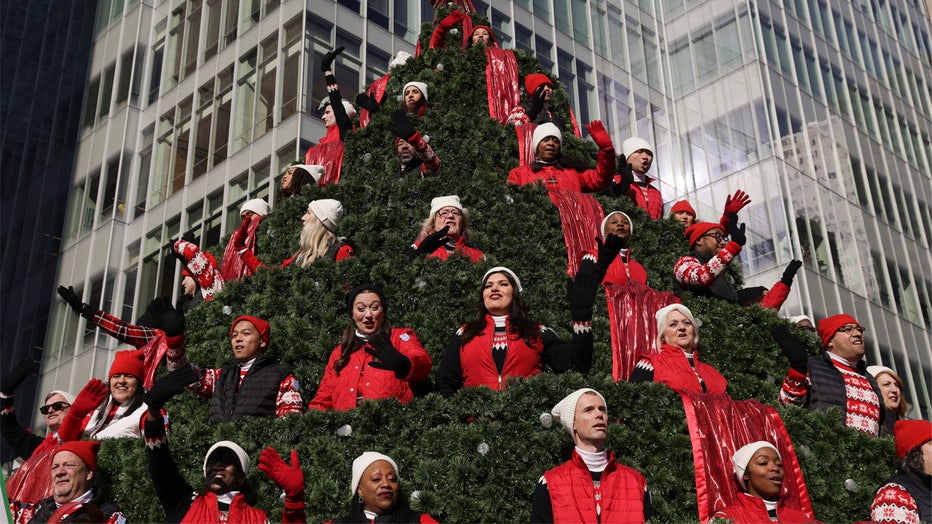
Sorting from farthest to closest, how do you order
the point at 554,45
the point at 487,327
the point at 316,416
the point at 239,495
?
1. the point at 554,45
2. the point at 487,327
3. the point at 316,416
4. the point at 239,495

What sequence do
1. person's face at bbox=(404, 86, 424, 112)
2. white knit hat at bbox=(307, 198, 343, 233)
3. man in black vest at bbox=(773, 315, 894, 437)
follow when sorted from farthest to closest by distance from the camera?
person's face at bbox=(404, 86, 424, 112), white knit hat at bbox=(307, 198, 343, 233), man in black vest at bbox=(773, 315, 894, 437)

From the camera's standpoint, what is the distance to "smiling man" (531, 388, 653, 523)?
23.3 ft

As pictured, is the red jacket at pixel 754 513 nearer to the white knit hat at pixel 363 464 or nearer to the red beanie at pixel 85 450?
the white knit hat at pixel 363 464

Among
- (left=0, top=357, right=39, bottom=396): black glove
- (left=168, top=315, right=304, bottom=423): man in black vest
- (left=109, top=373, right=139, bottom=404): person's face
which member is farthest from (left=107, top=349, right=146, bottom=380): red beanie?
(left=0, top=357, right=39, bottom=396): black glove

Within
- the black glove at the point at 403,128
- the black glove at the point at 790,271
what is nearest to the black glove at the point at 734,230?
the black glove at the point at 790,271

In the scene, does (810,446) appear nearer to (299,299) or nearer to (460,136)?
(299,299)

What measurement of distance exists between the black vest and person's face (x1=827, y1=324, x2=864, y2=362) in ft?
18.1

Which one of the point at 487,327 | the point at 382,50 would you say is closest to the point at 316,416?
the point at 487,327

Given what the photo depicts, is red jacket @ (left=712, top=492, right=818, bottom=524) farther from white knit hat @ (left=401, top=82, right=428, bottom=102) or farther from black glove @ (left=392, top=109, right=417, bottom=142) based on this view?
white knit hat @ (left=401, top=82, right=428, bottom=102)

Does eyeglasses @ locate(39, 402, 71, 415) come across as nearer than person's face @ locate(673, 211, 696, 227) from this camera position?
Yes

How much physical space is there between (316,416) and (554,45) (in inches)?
1066

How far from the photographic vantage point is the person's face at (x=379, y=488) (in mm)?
7086

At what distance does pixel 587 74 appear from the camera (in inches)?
1375

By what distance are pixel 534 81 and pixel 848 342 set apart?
737 centimetres
